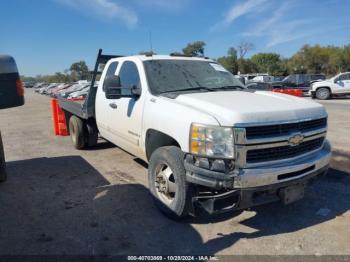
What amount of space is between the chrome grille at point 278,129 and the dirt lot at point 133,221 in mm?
1129

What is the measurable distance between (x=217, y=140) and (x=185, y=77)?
175 cm

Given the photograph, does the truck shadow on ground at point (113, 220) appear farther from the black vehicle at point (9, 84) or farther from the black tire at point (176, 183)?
the black vehicle at point (9, 84)

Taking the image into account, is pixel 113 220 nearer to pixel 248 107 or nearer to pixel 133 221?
pixel 133 221

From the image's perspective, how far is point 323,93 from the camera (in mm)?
22000

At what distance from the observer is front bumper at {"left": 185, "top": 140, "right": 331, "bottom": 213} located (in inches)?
127

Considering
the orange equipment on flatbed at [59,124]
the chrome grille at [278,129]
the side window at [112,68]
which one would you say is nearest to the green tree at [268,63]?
the orange equipment on flatbed at [59,124]

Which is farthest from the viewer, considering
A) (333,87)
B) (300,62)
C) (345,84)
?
(300,62)

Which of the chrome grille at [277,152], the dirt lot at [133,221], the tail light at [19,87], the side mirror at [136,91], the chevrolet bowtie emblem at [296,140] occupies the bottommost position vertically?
the dirt lot at [133,221]

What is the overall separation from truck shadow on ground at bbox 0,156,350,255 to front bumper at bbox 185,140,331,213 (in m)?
0.46

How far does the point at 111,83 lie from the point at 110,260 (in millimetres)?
2342

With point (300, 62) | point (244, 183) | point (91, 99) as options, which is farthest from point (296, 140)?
point (300, 62)

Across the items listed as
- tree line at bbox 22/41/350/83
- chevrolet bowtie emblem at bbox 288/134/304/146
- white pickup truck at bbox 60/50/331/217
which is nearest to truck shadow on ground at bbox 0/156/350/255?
white pickup truck at bbox 60/50/331/217

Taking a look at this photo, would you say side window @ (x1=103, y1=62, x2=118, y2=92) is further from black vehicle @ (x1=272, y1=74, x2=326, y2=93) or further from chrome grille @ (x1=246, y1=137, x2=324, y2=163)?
black vehicle @ (x1=272, y1=74, x2=326, y2=93)

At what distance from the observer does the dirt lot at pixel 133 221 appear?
3422 mm
